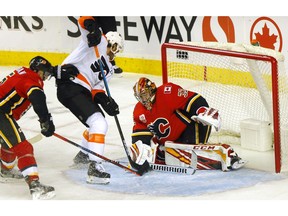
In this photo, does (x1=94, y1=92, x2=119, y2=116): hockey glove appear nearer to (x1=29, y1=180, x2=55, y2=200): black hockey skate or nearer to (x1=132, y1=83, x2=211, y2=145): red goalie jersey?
(x1=132, y1=83, x2=211, y2=145): red goalie jersey

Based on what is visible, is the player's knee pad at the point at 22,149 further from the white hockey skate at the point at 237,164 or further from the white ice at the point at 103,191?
the white hockey skate at the point at 237,164

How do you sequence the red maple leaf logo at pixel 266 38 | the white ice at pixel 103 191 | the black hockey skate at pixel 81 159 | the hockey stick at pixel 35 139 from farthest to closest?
the red maple leaf logo at pixel 266 38, the hockey stick at pixel 35 139, the black hockey skate at pixel 81 159, the white ice at pixel 103 191

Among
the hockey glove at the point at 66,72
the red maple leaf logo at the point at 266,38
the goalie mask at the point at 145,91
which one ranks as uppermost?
the red maple leaf logo at the point at 266,38

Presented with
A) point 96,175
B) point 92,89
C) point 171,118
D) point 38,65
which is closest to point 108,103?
point 92,89

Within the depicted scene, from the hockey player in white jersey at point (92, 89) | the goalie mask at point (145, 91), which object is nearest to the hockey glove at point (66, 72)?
the hockey player in white jersey at point (92, 89)

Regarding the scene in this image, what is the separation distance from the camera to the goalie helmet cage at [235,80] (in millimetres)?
6211

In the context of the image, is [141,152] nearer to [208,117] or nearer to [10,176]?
[208,117]

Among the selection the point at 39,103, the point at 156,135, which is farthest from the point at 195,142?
the point at 39,103

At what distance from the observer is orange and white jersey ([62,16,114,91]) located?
632 centimetres

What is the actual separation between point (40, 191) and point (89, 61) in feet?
3.22

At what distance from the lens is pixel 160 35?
8.98m

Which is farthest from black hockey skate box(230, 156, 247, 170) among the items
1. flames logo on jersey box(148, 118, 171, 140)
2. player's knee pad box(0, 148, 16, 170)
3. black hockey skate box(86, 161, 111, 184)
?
player's knee pad box(0, 148, 16, 170)

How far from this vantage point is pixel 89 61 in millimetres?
6355

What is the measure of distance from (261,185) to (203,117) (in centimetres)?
55
